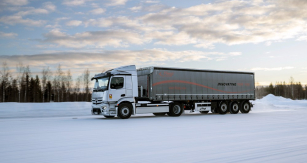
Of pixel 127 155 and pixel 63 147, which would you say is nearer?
pixel 127 155

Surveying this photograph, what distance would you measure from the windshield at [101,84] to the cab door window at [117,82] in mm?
416

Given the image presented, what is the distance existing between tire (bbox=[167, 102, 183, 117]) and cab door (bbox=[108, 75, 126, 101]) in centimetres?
436

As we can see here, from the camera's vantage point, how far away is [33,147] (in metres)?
8.73

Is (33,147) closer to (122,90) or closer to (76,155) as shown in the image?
(76,155)

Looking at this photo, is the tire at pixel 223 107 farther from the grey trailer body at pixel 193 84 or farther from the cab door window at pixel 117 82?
the cab door window at pixel 117 82

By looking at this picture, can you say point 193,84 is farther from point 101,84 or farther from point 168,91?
point 101,84

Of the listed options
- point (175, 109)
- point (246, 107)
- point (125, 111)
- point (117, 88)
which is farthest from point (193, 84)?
point (246, 107)

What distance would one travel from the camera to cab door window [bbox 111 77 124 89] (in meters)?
19.9

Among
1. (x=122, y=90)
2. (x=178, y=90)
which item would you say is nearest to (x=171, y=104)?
(x=178, y=90)

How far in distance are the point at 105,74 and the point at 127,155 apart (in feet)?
43.4

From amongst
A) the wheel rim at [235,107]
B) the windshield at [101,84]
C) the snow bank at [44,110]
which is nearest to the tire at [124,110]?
the windshield at [101,84]

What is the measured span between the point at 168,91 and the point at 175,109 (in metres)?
1.78

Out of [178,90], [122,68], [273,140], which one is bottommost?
[273,140]

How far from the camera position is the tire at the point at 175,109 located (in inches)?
892
